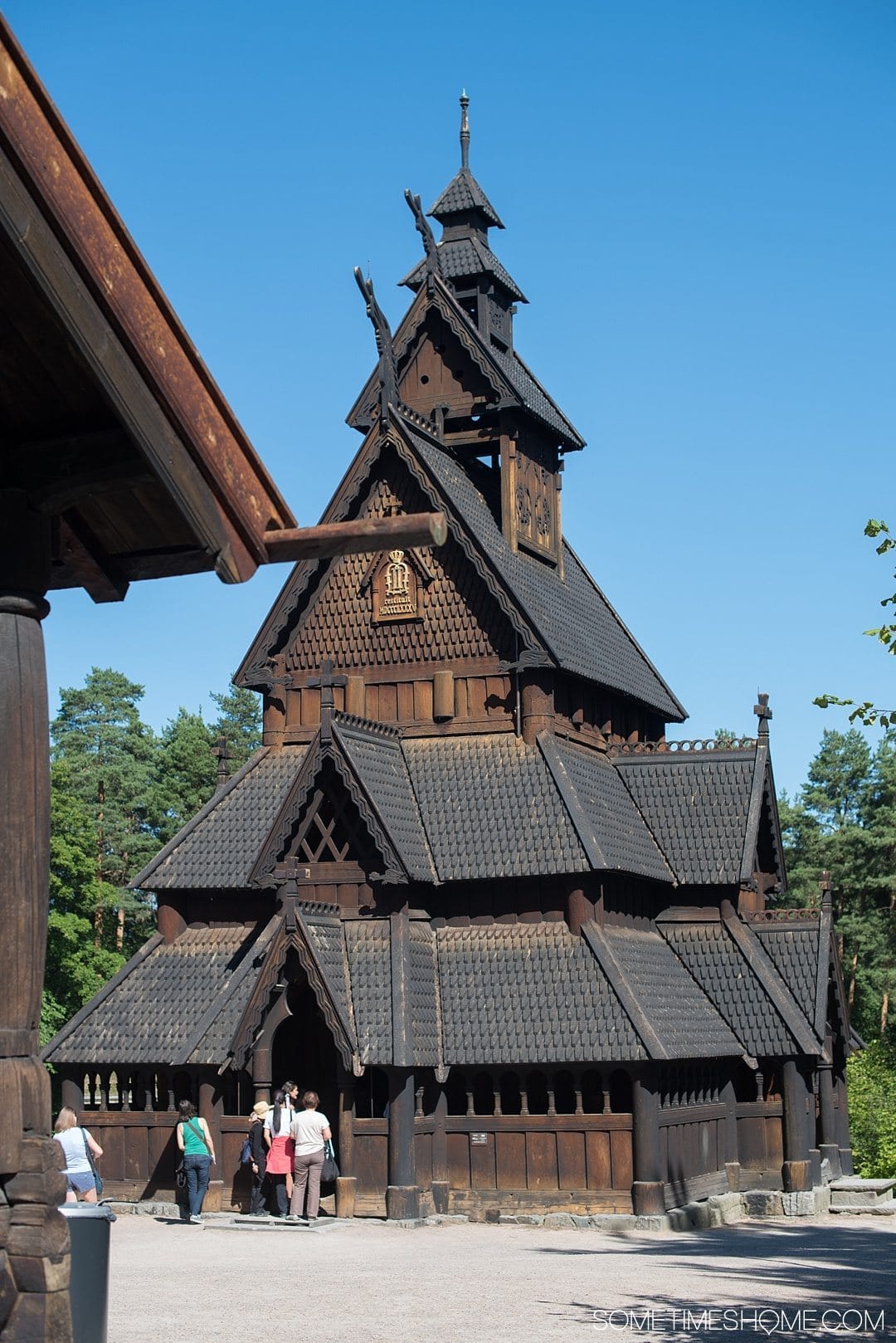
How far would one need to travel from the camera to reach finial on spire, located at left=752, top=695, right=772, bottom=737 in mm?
30781

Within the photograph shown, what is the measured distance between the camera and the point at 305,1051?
86.6 feet

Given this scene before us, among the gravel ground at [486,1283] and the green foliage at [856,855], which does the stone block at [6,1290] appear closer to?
the gravel ground at [486,1283]

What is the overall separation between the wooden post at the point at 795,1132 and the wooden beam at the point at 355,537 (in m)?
21.7

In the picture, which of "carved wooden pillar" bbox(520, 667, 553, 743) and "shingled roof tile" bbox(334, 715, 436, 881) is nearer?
"shingled roof tile" bbox(334, 715, 436, 881)

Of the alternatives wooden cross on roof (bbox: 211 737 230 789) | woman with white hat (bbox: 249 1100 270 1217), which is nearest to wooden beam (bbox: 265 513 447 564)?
woman with white hat (bbox: 249 1100 270 1217)

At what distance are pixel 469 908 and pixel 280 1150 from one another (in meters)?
5.07

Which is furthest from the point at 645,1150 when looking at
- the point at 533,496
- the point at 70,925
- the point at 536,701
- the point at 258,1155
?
the point at 70,925

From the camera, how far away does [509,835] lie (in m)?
26.3

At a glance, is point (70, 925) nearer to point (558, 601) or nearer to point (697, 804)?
point (558, 601)

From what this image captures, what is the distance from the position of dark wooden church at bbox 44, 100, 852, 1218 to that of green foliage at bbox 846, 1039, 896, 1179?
7.57 feet

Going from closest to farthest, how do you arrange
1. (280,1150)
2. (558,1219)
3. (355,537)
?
(355,537), (280,1150), (558,1219)

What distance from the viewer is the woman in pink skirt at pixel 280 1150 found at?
75.4 ft

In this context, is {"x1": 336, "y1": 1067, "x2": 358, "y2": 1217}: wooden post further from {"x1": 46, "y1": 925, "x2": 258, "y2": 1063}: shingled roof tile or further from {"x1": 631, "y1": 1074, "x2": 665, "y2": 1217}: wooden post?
{"x1": 631, "y1": 1074, "x2": 665, "y2": 1217}: wooden post

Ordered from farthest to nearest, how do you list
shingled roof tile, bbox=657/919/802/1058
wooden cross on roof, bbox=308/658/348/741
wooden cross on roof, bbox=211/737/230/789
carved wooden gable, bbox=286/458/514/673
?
wooden cross on roof, bbox=211/737/230/789, carved wooden gable, bbox=286/458/514/673, shingled roof tile, bbox=657/919/802/1058, wooden cross on roof, bbox=308/658/348/741
